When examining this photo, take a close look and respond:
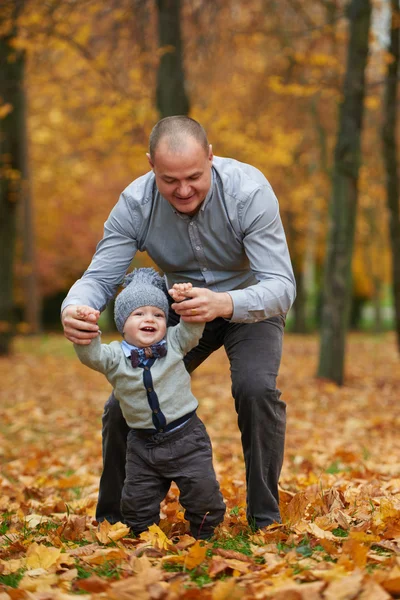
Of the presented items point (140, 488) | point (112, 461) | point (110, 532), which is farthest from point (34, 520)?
point (140, 488)

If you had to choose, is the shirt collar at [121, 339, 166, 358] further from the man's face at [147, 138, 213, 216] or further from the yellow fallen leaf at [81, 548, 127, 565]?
the yellow fallen leaf at [81, 548, 127, 565]

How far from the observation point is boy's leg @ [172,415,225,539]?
153 inches

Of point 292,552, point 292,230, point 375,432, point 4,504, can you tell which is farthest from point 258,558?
point 292,230

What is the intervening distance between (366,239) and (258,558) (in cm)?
2642

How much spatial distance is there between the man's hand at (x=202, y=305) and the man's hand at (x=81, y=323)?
1.31ft

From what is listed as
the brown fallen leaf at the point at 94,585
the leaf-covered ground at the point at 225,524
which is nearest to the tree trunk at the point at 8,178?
the leaf-covered ground at the point at 225,524

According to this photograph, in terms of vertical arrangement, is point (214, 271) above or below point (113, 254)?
below

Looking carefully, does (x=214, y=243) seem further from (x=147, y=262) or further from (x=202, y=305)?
(x=147, y=262)

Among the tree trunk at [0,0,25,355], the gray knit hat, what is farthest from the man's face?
the tree trunk at [0,0,25,355]

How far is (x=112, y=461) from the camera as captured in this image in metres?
4.30

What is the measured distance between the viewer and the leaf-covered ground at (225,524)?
2965 millimetres

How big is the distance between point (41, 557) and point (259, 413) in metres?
1.26

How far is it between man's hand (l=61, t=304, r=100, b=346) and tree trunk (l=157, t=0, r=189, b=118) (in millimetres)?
7465

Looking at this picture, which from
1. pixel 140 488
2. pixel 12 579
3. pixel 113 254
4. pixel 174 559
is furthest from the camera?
pixel 113 254
